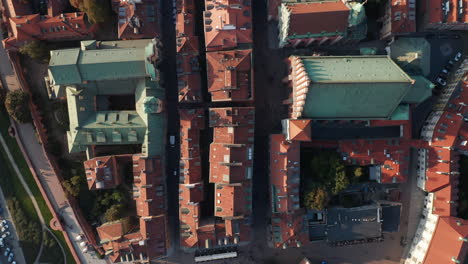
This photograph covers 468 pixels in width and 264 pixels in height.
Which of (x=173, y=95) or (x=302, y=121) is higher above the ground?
(x=173, y=95)

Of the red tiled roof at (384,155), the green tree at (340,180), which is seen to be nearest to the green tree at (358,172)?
the red tiled roof at (384,155)

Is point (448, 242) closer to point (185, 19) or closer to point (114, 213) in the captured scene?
point (114, 213)

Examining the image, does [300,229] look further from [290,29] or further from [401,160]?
[290,29]

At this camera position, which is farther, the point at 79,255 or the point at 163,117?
the point at 79,255

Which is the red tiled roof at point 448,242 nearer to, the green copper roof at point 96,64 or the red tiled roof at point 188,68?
the red tiled roof at point 188,68

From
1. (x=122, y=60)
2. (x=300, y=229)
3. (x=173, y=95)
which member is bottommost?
(x=300, y=229)

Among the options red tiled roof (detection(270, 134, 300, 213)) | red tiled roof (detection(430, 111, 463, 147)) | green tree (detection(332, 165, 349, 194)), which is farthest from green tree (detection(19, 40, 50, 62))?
red tiled roof (detection(430, 111, 463, 147))

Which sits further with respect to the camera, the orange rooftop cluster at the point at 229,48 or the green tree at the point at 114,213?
→ the green tree at the point at 114,213

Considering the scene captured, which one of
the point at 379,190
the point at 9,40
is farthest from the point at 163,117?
the point at 379,190

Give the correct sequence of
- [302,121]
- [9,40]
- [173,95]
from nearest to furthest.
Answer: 1. [302,121]
2. [9,40]
3. [173,95]
